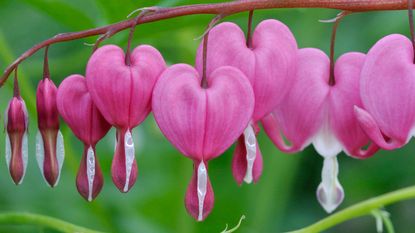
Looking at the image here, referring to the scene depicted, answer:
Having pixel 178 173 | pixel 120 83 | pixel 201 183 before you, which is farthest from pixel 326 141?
pixel 178 173

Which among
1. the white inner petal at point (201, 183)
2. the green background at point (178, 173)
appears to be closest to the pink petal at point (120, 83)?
the white inner petal at point (201, 183)

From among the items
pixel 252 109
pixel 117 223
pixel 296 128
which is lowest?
pixel 117 223

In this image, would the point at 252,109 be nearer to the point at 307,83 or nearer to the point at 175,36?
the point at 307,83

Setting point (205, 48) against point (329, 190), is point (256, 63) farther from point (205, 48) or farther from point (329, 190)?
point (329, 190)

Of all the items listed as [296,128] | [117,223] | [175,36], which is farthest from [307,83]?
[117,223]

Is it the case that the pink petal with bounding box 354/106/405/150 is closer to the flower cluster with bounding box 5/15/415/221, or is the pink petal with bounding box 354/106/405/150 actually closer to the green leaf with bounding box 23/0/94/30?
the flower cluster with bounding box 5/15/415/221

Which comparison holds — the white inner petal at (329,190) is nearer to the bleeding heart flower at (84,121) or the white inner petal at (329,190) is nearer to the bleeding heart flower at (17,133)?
the bleeding heart flower at (84,121)

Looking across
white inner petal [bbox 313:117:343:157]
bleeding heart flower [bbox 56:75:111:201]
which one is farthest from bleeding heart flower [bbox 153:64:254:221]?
white inner petal [bbox 313:117:343:157]

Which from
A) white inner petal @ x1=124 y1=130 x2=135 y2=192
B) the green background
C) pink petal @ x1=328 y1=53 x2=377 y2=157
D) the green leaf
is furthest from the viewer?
the green background
